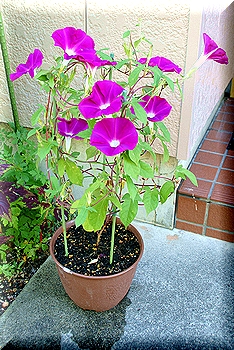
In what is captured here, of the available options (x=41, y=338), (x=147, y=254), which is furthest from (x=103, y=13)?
(x=41, y=338)

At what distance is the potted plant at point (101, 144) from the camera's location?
1.32 metres

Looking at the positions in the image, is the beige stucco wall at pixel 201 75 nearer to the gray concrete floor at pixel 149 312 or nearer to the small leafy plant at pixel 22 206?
the gray concrete floor at pixel 149 312

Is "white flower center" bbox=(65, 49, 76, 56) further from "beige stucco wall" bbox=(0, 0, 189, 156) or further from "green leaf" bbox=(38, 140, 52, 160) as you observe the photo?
"beige stucco wall" bbox=(0, 0, 189, 156)

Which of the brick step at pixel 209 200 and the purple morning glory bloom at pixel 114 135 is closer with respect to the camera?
the purple morning glory bloom at pixel 114 135

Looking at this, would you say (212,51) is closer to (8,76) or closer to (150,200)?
(150,200)

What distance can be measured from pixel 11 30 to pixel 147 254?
5.15ft

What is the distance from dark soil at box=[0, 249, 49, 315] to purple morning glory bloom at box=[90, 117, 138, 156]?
3.79ft

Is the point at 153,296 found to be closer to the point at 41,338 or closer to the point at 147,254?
the point at 147,254

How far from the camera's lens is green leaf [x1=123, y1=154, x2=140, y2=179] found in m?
1.42

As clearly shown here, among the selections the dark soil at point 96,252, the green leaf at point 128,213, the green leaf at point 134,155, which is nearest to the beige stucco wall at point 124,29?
the dark soil at point 96,252

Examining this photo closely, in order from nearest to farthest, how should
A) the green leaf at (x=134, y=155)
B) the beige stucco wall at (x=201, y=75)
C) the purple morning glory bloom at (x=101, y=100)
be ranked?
1. the purple morning glory bloom at (x=101, y=100)
2. the green leaf at (x=134, y=155)
3. the beige stucco wall at (x=201, y=75)

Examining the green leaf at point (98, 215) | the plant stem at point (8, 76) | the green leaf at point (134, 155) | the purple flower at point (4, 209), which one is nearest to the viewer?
the green leaf at point (134, 155)

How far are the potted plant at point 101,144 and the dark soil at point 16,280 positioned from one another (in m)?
0.36

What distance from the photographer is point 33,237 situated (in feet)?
7.57
